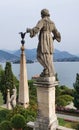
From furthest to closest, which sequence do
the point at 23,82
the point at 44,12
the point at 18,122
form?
1. the point at 23,82
2. the point at 18,122
3. the point at 44,12

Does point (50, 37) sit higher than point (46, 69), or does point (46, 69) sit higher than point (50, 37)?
point (50, 37)

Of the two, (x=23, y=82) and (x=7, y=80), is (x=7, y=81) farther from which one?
(x=23, y=82)

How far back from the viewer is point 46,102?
9.73 meters

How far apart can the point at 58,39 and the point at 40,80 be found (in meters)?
1.60

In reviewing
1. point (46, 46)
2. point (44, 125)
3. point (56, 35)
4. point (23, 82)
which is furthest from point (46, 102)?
point (23, 82)

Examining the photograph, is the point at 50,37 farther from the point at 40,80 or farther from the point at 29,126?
the point at 29,126

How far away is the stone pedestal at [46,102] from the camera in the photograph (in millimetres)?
9648

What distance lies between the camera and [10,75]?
95.7 ft

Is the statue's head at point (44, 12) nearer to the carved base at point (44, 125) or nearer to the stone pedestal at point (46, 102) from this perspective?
the stone pedestal at point (46, 102)

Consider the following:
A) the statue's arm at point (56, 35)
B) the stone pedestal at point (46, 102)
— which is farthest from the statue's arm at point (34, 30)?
the stone pedestal at point (46, 102)

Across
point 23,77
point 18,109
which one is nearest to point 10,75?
point 23,77

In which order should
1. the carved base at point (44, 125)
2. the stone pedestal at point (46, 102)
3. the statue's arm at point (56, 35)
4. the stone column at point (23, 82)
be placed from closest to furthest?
1. the stone pedestal at point (46, 102)
2. the carved base at point (44, 125)
3. the statue's arm at point (56, 35)
4. the stone column at point (23, 82)

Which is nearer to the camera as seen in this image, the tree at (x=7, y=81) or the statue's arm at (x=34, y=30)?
the statue's arm at (x=34, y=30)

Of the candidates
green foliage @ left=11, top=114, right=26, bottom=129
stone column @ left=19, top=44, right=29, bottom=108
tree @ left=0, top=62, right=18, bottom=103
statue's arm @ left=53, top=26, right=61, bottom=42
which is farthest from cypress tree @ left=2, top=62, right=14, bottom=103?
statue's arm @ left=53, top=26, right=61, bottom=42
